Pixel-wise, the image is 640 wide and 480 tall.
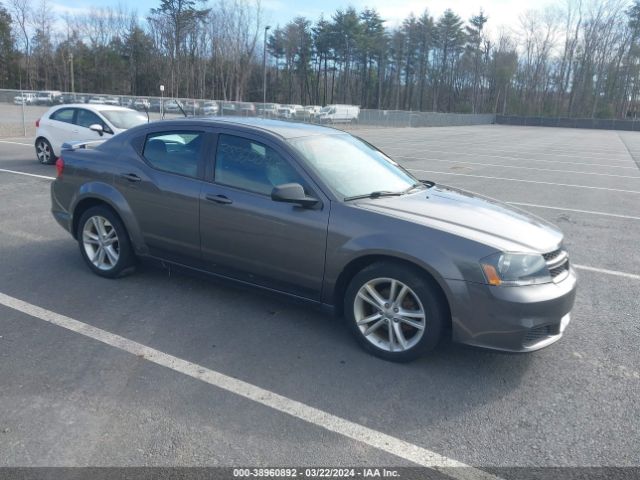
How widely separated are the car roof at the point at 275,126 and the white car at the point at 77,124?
8.09 m

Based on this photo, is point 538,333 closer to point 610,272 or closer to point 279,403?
point 279,403

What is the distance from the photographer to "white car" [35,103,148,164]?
1202cm

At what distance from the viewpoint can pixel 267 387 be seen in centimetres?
336

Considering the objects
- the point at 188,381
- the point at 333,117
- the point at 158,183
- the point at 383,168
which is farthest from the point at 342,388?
the point at 333,117

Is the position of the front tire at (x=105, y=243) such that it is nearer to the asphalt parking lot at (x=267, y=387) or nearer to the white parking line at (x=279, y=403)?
the asphalt parking lot at (x=267, y=387)

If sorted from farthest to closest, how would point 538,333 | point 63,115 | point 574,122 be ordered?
point 574,122, point 63,115, point 538,333

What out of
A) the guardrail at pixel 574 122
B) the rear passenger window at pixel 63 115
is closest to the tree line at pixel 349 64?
the guardrail at pixel 574 122

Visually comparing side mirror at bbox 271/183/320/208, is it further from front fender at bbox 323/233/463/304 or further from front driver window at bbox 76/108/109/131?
front driver window at bbox 76/108/109/131

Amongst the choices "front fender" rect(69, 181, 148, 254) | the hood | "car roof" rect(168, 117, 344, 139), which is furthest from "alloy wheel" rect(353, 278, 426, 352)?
"front fender" rect(69, 181, 148, 254)

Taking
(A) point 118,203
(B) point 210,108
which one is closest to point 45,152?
(A) point 118,203

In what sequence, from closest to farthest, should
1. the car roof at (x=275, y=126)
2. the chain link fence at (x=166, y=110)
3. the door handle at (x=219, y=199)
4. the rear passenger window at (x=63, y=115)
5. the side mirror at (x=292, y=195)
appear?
1. the side mirror at (x=292, y=195)
2. the door handle at (x=219, y=199)
3. the car roof at (x=275, y=126)
4. the rear passenger window at (x=63, y=115)
5. the chain link fence at (x=166, y=110)

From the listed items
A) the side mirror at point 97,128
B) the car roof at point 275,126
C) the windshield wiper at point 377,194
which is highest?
the car roof at point 275,126

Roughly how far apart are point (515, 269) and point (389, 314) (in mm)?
894

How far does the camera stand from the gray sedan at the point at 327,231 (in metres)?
3.46
